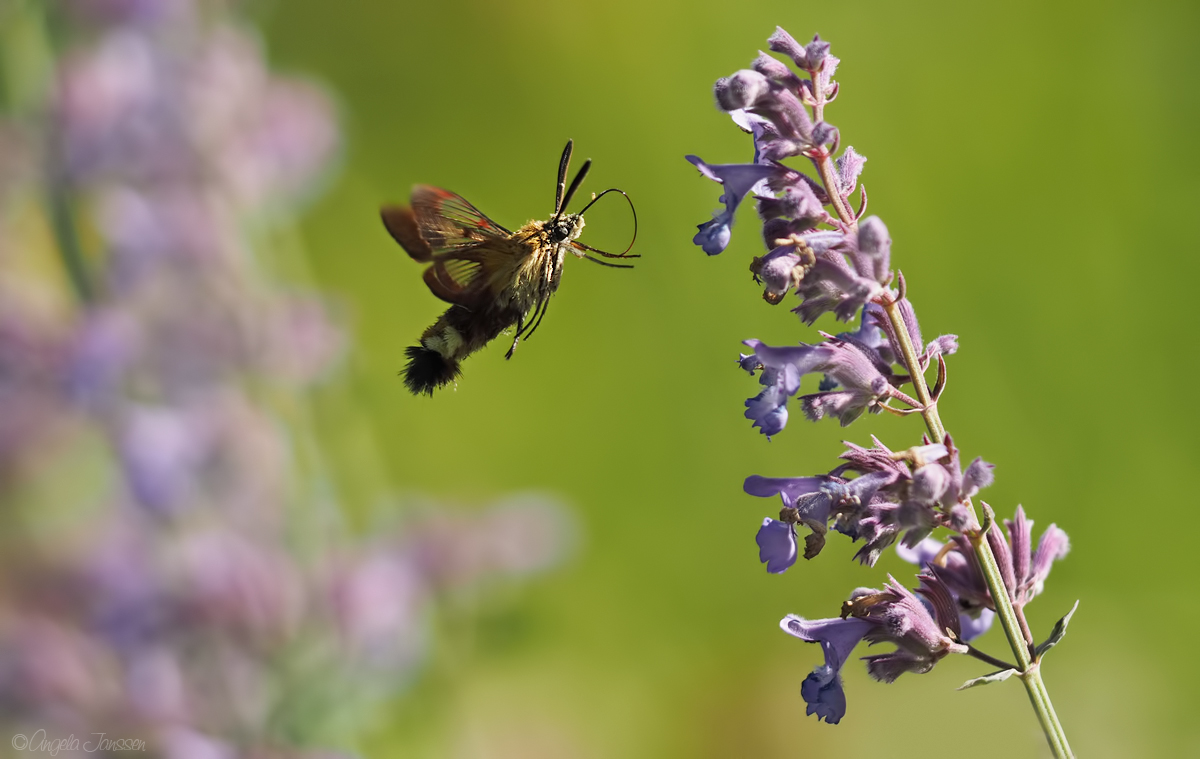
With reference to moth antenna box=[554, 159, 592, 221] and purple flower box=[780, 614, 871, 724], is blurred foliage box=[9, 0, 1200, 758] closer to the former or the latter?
moth antenna box=[554, 159, 592, 221]

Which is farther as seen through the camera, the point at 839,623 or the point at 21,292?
the point at 21,292

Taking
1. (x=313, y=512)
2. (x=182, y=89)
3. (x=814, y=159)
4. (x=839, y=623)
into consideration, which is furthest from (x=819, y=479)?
(x=182, y=89)

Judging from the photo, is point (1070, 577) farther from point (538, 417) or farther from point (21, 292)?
point (21, 292)

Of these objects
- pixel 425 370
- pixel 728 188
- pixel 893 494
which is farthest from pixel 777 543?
pixel 425 370

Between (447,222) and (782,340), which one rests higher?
(782,340)

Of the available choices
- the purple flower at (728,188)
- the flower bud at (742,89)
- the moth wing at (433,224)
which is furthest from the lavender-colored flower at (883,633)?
the moth wing at (433,224)

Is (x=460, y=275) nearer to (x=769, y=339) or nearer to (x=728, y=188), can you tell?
(x=728, y=188)

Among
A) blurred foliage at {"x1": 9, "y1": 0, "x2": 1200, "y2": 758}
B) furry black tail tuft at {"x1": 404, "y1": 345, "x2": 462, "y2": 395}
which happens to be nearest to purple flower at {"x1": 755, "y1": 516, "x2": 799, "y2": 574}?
furry black tail tuft at {"x1": 404, "y1": 345, "x2": 462, "y2": 395}
